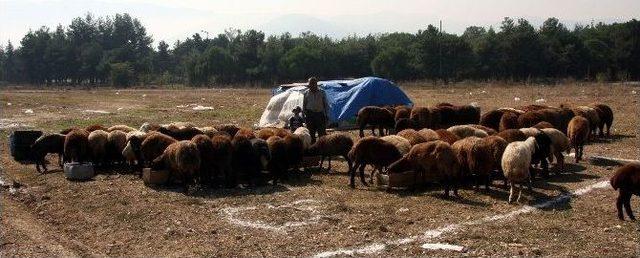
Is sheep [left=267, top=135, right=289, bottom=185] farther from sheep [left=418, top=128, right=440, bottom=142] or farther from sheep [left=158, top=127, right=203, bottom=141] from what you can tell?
sheep [left=418, top=128, right=440, bottom=142]

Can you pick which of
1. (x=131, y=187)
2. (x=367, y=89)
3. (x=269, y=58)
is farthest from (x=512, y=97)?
(x=269, y=58)

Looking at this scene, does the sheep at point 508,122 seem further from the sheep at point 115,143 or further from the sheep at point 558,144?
the sheep at point 115,143

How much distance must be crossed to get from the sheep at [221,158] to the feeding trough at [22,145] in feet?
22.6

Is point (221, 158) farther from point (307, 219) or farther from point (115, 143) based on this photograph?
point (115, 143)

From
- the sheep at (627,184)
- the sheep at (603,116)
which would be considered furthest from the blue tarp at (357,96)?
the sheep at (627,184)

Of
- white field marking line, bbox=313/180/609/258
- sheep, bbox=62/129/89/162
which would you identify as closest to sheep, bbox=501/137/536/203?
white field marking line, bbox=313/180/609/258

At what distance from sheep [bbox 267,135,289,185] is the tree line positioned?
42.2 metres

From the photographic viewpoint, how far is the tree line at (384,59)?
2101 inches

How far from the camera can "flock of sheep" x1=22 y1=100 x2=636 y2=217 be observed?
11430 mm

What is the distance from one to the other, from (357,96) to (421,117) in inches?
177

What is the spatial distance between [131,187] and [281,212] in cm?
419

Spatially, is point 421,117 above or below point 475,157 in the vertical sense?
above

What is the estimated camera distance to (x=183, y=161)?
12070 mm

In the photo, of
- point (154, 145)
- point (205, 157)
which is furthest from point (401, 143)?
point (154, 145)
